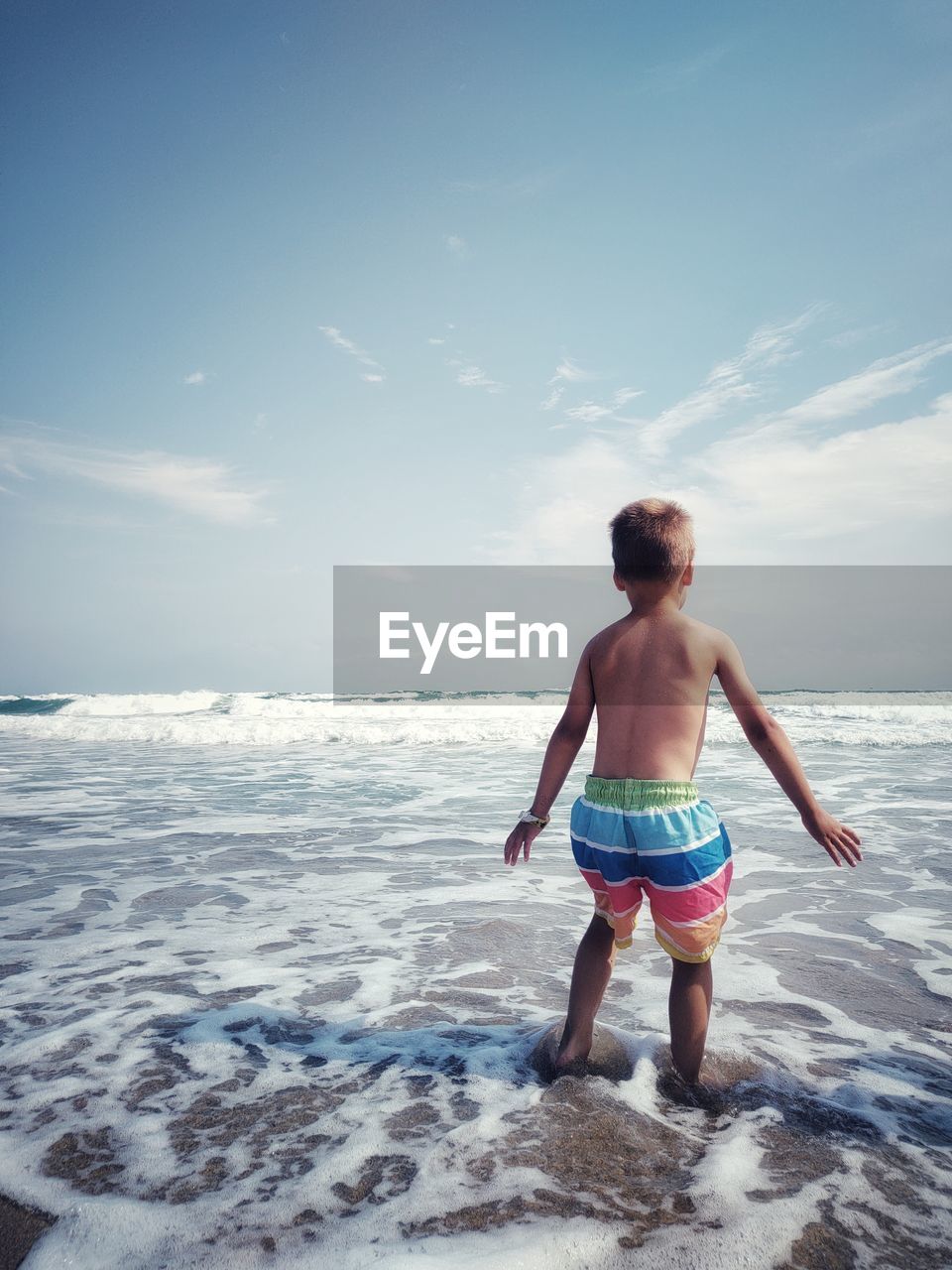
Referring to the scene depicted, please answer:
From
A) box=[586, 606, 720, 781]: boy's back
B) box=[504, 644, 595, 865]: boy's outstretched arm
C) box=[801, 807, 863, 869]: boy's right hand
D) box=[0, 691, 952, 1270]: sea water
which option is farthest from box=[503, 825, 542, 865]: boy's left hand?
box=[801, 807, 863, 869]: boy's right hand

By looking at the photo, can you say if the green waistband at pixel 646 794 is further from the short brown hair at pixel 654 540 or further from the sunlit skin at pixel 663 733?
the short brown hair at pixel 654 540

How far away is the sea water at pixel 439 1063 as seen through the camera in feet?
5.33

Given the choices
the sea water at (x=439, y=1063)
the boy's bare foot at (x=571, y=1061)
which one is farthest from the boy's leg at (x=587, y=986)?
the sea water at (x=439, y=1063)

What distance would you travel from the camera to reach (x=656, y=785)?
6.86 feet

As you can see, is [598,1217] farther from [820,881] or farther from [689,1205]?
[820,881]

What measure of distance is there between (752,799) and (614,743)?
5.98 meters

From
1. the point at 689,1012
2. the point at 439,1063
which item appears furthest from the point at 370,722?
the point at 689,1012

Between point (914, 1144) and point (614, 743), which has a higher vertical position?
point (614, 743)

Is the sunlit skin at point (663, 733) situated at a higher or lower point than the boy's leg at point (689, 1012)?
higher

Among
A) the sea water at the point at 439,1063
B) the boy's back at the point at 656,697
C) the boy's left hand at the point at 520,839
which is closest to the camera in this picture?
the sea water at the point at 439,1063

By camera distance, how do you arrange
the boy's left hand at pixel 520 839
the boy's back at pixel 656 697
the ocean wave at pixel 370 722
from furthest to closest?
the ocean wave at pixel 370 722, the boy's left hand at pixel 520 839, the boy's back at pixel 656 697

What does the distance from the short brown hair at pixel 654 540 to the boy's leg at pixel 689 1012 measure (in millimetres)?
1185

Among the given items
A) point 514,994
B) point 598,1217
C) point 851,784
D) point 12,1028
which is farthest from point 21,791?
point 851,784

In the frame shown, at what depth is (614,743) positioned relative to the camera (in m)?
2.21
